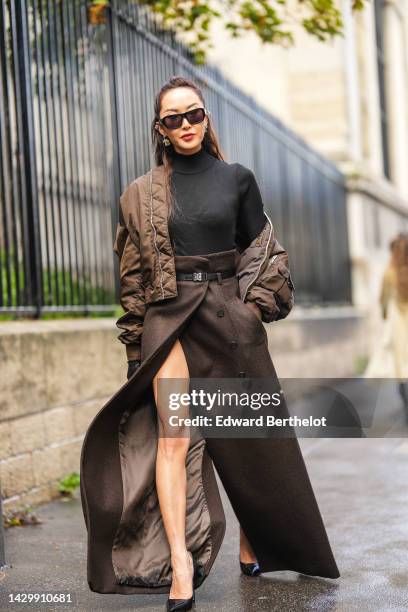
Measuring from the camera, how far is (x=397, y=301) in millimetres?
9586

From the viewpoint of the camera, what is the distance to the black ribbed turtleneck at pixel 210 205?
158 inches

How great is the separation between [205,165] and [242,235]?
326 millimetres

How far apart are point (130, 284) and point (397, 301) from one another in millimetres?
5922

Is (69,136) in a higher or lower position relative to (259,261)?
higher

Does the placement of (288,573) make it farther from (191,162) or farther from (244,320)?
(191,162)

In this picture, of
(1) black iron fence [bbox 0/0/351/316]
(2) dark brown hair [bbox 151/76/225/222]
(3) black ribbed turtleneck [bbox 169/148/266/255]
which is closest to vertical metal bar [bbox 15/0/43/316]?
(1) black iron fence [bbox 0/0/351/316]

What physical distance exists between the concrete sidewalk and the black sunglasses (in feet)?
6.21

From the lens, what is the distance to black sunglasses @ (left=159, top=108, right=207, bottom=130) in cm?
404

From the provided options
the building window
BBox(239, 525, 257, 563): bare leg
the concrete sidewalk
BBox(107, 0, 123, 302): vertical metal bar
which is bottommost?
the concrete sidewalk

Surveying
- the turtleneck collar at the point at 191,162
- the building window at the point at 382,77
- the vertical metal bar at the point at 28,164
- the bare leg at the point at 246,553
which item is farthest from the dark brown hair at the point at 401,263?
the building window at the point at 382,77

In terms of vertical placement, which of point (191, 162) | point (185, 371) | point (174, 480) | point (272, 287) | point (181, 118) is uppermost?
point (181, 118)

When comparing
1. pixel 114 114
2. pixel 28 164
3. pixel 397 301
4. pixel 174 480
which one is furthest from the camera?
pixel 397 301

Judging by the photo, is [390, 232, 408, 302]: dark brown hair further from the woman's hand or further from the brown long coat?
the woman's hand

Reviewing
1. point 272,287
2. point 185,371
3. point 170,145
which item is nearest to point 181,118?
point 170,145
